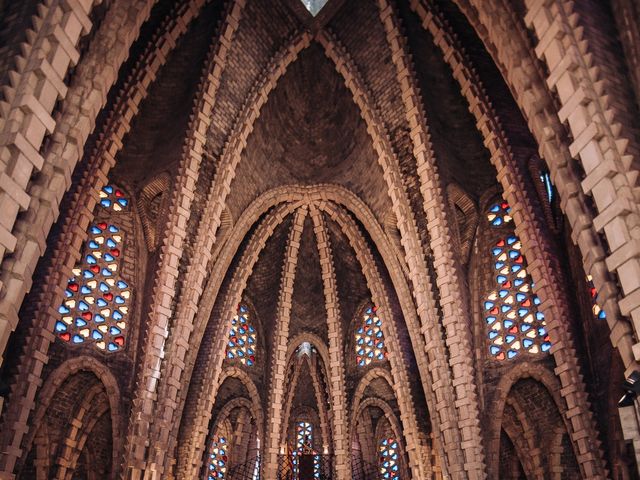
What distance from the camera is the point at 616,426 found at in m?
13.0

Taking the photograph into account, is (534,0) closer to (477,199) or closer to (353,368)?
(477,199)

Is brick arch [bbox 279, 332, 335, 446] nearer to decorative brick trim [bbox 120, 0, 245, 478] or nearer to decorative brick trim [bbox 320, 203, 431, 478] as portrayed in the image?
decorative brick trim [bbox 320, 203, 431, 478]

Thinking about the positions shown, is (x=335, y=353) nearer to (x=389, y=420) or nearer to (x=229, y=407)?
(x=389, y=420)

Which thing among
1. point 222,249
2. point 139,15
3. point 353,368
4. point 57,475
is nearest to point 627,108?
point 139,15

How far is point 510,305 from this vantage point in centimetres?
1631

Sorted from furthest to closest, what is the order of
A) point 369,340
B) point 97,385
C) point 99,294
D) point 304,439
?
point 304,439 < point 369,340 < point 99,294 < point 97,385

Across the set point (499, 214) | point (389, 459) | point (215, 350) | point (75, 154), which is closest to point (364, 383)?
point (389, 459)

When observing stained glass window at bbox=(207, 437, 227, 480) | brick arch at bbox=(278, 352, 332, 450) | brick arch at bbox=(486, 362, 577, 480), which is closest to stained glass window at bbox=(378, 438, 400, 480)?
brick arch at bbox=(278, 352, 332, 450)

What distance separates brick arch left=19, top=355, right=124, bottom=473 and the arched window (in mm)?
8560

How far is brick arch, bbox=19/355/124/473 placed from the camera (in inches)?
544

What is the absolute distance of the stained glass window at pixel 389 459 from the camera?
19906 mm

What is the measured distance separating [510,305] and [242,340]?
8.14m

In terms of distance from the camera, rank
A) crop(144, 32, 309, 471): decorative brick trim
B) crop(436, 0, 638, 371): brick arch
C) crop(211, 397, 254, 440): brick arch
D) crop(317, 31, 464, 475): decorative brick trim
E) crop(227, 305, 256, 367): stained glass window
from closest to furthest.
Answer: crop(436, 0, 638, 371): brick arch, crop(144, 32, 309, 471): decorative brick trim, crop(317, 31, 464, 475): decorative brick trim, crop(211, 397, 254, 440): brick arch, crop(227, 305, 256, 367): stained glass window

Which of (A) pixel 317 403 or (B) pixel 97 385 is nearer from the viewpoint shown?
(B) pixel 97 385
